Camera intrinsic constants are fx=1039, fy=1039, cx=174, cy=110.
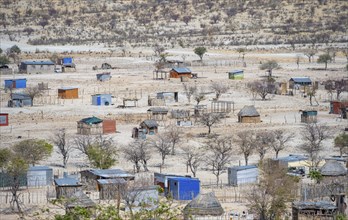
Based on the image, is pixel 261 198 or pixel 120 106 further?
pixel 120 106

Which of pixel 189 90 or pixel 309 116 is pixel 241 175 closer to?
pixel 309 116

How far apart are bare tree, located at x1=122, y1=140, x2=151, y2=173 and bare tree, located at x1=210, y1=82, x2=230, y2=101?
1954 centimetres

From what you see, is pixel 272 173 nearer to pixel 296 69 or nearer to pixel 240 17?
pixel 296 69

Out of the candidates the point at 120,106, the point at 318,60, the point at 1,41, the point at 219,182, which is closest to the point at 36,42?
the point at 1,41

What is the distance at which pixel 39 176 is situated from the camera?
41.2 metres

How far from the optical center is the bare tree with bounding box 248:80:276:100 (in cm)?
6794

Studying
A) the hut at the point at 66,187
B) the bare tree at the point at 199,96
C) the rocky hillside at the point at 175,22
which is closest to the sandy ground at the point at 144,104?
the bare tree at the point at 199,96

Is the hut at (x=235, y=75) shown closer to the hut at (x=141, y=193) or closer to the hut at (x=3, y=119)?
the hut at (x=3, y=119)

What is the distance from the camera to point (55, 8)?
137375 millimetres

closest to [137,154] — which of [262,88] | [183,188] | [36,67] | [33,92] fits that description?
[183,188]

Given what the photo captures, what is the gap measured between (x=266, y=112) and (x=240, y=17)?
70.8m

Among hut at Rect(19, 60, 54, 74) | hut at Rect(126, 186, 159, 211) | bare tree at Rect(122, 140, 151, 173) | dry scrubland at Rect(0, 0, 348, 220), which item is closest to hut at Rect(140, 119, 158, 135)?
dry scrubland at Rect(0, 0, 348, 220)

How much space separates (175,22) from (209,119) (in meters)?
76.6

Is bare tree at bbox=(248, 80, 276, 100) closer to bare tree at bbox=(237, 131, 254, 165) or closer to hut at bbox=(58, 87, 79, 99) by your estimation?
hut at bbox=(58, 87, 79, 99)
